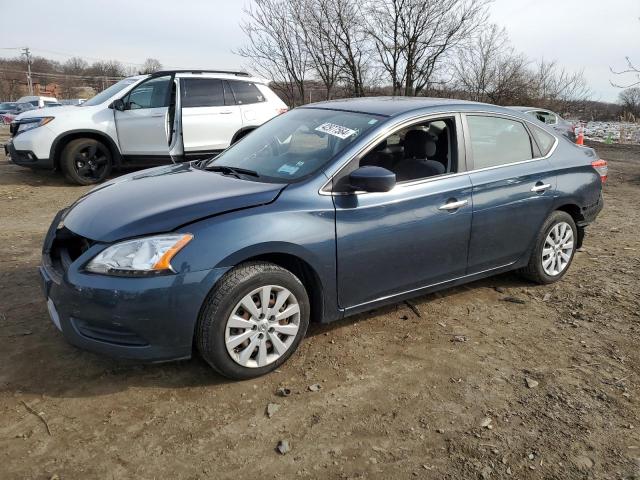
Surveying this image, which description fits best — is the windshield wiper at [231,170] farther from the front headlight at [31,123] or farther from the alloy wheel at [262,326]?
the front headlight at [31,123]

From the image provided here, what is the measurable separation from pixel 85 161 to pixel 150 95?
5.12 ft

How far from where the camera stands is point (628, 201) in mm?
8430

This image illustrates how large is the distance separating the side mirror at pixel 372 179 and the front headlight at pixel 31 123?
22.9 ft

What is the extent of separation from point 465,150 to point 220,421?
2.52m

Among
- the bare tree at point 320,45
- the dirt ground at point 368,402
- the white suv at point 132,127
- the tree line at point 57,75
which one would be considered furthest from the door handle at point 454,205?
the tree line at point 57,75

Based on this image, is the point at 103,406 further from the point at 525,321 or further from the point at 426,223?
the point at 525,321

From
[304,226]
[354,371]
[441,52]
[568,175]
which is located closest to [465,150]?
[568,175]

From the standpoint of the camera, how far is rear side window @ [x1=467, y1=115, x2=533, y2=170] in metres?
3.77

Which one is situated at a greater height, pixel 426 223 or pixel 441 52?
pixel 441 52

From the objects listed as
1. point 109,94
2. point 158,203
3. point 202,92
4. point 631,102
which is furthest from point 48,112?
point 631,102

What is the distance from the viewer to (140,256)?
261cm

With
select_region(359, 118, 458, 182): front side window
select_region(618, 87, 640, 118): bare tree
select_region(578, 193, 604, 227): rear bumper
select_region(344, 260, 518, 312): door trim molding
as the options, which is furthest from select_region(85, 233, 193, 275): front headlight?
select_region(618, 87, 640, 118): bare tree

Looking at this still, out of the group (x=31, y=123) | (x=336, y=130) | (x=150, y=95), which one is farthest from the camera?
(x=150, y=95)

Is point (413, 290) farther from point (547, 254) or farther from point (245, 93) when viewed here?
point (245, 93)
